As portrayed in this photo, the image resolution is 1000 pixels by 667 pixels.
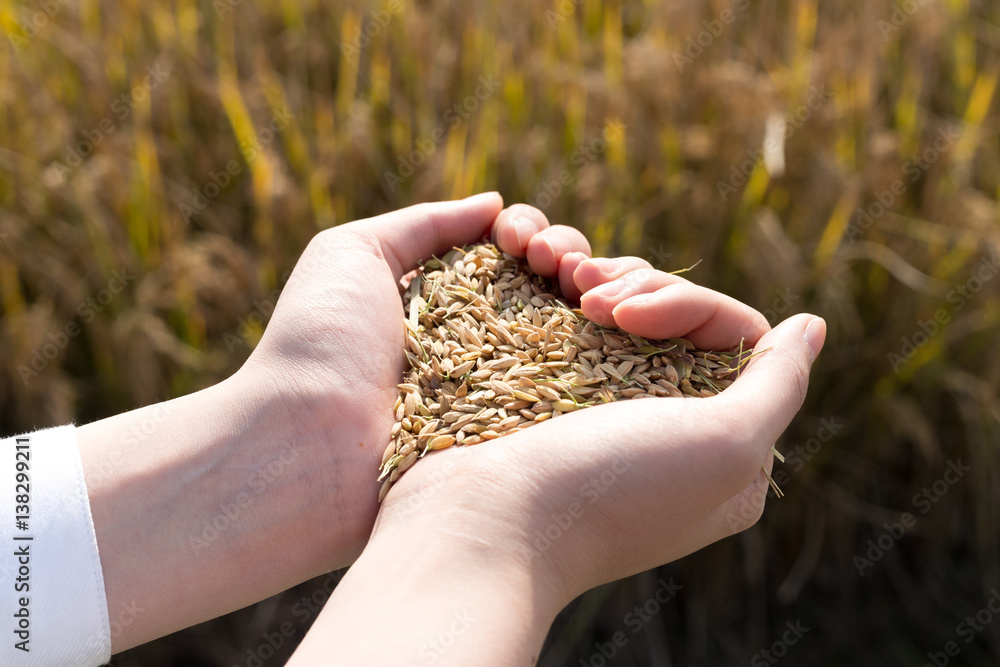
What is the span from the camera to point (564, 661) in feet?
7.14

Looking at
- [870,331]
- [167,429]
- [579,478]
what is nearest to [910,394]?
[870,331]

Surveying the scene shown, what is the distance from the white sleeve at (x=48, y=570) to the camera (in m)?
1.24

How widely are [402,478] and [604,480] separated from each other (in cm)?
40

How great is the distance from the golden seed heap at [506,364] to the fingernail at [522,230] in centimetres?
8

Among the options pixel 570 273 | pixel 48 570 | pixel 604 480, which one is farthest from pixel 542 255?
pixel 48 570

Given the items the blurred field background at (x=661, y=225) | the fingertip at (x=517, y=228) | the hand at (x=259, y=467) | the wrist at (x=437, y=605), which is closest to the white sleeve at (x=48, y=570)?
the hand at (x=259, y=467)

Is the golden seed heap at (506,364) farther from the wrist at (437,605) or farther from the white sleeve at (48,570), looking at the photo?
the white sleeve at (48,570)

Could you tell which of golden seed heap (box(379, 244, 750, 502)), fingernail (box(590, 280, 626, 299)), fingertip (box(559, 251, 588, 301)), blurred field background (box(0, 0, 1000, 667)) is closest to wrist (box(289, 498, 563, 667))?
golden seed heap (box(379, 244, 750, 502))

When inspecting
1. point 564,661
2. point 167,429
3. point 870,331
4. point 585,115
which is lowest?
point 564,661

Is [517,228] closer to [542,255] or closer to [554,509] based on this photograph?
[542,255]

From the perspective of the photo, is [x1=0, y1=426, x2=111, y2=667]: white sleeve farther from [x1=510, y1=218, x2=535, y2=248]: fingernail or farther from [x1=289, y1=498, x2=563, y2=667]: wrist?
[x1=510, y1=218, x2=535, y2=248]: fingernail

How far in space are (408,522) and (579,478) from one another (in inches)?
11.2

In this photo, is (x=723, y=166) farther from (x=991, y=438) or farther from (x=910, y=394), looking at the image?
(x=991, y=438)

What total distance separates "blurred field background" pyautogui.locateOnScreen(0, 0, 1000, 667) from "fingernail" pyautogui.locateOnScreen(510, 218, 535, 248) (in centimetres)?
49
